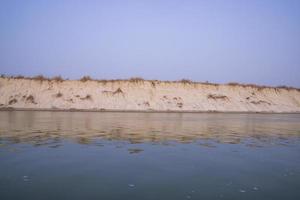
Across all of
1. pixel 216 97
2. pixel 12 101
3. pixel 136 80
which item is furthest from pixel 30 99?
pixel 216 97

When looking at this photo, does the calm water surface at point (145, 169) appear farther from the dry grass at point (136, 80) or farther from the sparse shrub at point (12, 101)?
the dry grass at point (136, 80)


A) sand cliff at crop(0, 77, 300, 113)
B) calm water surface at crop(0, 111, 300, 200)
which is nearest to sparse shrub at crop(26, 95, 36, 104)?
sand cliff at crop(0, 77, 300, 113)

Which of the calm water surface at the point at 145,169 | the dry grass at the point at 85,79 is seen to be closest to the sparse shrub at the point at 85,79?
the dry grass at the point at 85,79

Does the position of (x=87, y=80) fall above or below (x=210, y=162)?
above

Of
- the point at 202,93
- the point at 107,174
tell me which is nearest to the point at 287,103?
the point at 202,93

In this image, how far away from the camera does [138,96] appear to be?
4088 centimetres

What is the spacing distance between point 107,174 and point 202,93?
1456 inches

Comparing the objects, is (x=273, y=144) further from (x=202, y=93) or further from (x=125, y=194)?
(x=202, y=93)

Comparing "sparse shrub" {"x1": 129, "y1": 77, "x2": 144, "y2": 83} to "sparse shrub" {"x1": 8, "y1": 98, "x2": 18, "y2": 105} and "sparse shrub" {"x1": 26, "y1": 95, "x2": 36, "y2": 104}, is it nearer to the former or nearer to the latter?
"sparse shrub" {"x1": 26, "y1": 95, "x2": 36, "y2": 104}

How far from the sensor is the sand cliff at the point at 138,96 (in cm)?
3756

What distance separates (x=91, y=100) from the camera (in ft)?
127

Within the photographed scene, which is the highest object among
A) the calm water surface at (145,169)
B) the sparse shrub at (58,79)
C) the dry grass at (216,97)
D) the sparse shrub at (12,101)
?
the sparse shrub at (58,79)

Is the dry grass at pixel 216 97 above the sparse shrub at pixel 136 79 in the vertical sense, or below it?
below

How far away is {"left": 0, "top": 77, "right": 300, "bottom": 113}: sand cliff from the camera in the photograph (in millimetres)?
37562
